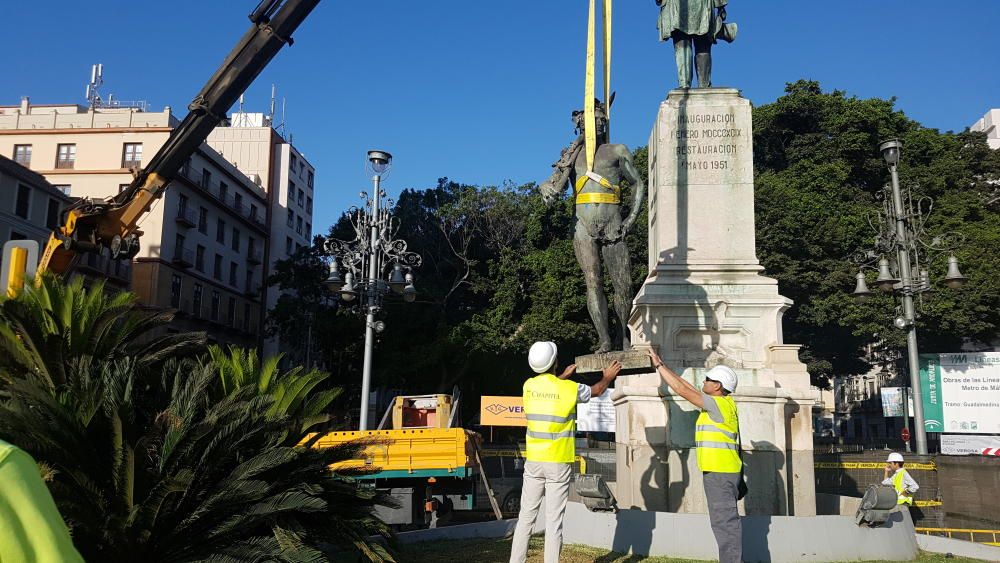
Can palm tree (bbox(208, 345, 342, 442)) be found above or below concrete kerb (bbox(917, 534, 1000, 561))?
above

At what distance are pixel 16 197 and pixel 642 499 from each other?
37.2 metres

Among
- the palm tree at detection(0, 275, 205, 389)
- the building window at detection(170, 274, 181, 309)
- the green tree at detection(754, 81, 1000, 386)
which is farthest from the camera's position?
the building window at detection(170, 274, 181, 309)

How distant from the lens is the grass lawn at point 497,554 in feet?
22.8

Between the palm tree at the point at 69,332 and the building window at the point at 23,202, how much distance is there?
34.2 m

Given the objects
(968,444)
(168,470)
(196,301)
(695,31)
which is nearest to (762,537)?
(168,470)

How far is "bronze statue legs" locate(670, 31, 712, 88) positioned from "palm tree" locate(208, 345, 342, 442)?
6824 millimetres

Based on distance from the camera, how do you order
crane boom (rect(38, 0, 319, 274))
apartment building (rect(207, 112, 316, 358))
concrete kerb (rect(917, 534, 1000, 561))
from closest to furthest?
concrete kerb (rect(917, 534, 1000, 561)), crane boom (rect(38, 0, 319, 274)), apartment building (rect(207, 112, 316, 358))

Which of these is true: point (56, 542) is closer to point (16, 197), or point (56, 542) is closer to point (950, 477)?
point (950, 477)

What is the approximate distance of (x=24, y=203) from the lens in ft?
124

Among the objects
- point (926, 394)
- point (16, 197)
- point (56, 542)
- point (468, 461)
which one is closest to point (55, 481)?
point (56, 542)

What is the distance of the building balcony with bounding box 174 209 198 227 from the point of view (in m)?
46.8

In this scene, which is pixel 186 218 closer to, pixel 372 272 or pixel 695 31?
pixel 372 272

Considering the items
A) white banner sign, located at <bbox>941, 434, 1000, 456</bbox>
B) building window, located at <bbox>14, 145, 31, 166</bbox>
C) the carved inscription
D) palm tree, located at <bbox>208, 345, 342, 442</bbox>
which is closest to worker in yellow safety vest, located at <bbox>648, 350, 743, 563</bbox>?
palm tree, located at <bbox>208, 345, 342, 442</bbox>

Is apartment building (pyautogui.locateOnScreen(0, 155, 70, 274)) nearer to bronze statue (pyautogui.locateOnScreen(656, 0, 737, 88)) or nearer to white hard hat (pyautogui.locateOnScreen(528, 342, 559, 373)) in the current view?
bronze statue (pyautogui.locateOnScreen(656, 0, 737, 88))
